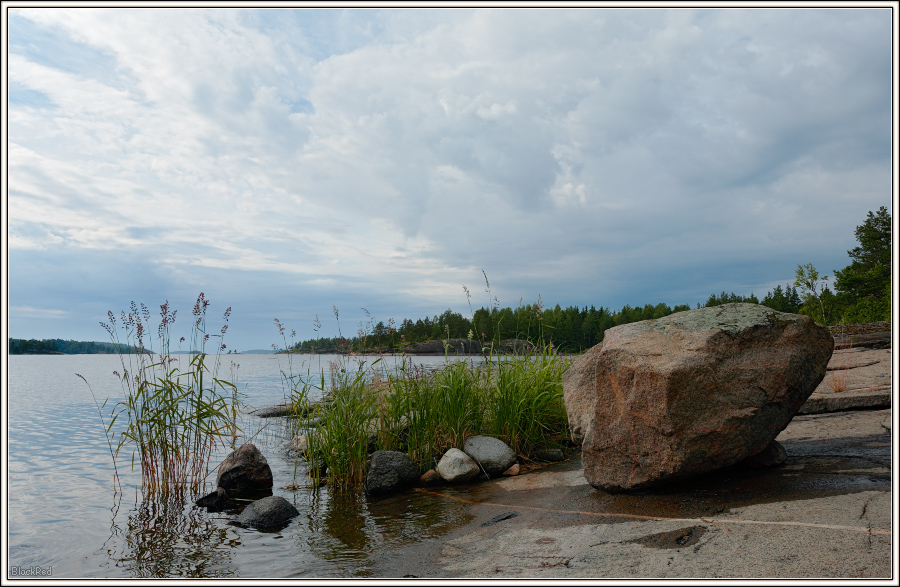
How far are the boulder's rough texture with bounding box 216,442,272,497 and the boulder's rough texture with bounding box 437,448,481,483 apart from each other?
2.42 meters

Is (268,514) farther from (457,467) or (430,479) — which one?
(457,467)

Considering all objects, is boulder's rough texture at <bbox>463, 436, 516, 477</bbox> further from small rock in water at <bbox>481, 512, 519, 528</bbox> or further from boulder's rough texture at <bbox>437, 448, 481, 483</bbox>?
small rock in water at <bbox>481, 512, 519, 528</bbox>

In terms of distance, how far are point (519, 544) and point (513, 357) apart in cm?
433

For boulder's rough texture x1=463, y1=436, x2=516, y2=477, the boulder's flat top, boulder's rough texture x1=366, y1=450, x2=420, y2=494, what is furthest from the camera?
boulder's rough texture x1=463, y1=436, x2=516, y2=477

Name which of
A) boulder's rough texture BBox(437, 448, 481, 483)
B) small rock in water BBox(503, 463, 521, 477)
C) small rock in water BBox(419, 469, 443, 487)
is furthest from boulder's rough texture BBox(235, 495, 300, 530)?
small rock in water BBox(503, 463, 521, 477)

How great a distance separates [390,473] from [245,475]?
6.77 feet

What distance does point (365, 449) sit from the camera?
674cm

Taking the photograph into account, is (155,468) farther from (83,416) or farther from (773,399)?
(83,416)

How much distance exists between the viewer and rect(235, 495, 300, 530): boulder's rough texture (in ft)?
17.5

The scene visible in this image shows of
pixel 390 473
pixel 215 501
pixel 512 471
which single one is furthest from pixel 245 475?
pixel 512 471

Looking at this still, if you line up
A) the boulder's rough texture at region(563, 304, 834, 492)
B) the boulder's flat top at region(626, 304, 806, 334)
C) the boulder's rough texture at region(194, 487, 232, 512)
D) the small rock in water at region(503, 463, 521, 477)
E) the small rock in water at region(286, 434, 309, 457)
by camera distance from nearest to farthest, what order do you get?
the boulder's rough texture at region(563, 304, 834, 492)
the boulder's flat top at region(626, 304, 806, 334)
the boulder's rough texture at region(194, 487, 232, 512)
the small rock in water at region(503, 463, 521, 477)
the small rock in water at region(286, 434, 309, 457)

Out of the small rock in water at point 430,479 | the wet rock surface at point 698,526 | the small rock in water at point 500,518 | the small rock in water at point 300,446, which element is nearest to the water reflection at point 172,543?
the small rock in water at point 300,446

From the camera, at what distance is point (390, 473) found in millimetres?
6391

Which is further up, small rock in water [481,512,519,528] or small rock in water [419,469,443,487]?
small rock in water [481,512,519,528]
